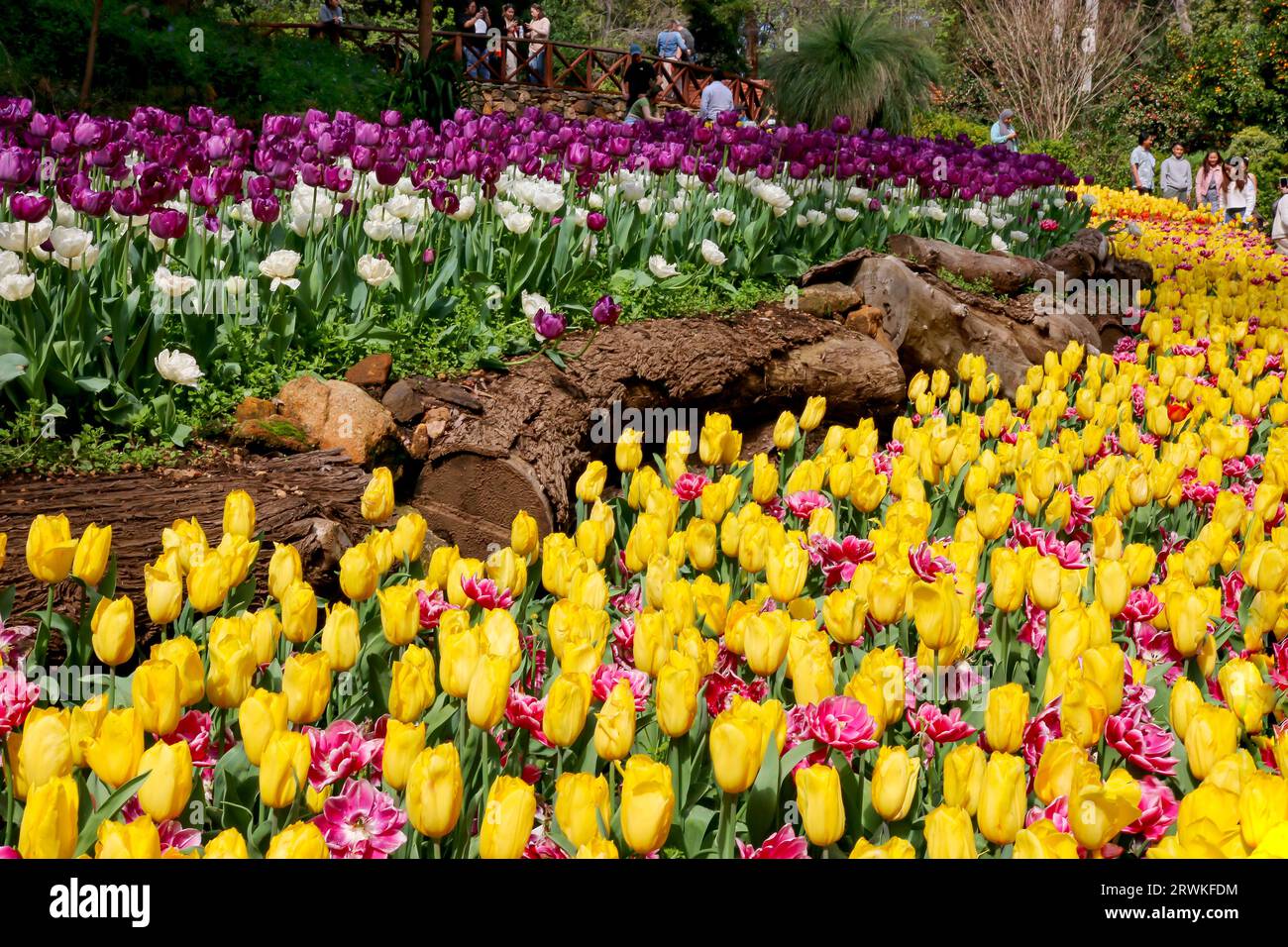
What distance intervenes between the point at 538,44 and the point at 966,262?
50.9 feet

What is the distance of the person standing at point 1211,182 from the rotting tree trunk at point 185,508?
1905cm

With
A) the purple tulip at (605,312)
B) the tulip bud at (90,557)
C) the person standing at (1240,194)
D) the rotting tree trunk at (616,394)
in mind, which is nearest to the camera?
the tulip bud at (90,557)

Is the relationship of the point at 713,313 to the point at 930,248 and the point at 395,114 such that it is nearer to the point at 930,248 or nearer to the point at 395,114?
the point at 395,114

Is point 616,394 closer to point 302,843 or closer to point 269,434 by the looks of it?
point 269,434

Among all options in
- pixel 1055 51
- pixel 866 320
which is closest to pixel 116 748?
pixel 866 320

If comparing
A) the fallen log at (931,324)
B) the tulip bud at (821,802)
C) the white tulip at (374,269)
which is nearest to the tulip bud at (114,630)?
the tulip bud at (821,802)

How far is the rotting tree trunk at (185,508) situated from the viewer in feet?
9.15

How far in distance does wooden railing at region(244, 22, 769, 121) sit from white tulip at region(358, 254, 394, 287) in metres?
16.1

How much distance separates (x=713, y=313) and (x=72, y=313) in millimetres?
3103

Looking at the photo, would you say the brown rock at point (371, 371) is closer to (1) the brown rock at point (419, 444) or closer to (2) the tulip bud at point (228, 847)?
(1) the brown rock at point (419, 444)

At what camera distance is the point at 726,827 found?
5.55ft

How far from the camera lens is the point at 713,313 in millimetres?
5781

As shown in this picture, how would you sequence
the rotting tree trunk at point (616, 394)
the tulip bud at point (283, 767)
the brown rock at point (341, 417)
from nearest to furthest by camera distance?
the tulip bud at point (283, 767) < the brown rock at point (341, 417) < the rotting tree trunk at point (616, 394)
